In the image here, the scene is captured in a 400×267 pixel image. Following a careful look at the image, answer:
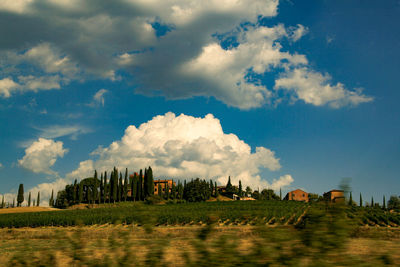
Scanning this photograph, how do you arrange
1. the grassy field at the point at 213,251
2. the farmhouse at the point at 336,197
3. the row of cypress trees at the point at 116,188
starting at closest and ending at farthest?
1. the grassy field at the point at 213,251
2. the farmhouse at the point at 336,197
3. the row of cypress trees at the point at 116,188

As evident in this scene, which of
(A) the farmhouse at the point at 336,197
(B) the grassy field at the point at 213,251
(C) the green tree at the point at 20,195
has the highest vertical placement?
(A) the farmhouse at the point at 336,197

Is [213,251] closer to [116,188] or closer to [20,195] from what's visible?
[116,188]

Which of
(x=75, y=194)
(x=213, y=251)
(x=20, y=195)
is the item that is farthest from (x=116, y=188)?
(x=213, y=251)

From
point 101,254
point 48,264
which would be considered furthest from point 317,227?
point 48,264

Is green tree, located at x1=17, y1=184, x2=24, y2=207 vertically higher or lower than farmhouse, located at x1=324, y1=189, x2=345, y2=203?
lower

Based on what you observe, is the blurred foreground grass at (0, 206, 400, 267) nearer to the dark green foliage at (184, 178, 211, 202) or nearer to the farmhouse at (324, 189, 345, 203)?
the farmhouse at (324, 189, 345, 203)

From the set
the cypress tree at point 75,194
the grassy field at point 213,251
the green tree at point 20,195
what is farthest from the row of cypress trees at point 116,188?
the grassy field at point 213,251

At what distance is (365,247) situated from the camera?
2.29 meters

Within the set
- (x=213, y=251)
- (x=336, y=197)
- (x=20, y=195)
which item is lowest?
(x=20, y=195)

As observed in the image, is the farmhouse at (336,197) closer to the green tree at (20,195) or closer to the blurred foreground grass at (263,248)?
the blurred foreground grass at (263,248)

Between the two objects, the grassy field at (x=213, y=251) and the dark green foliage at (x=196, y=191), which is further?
the dark green foliage at (x=196, y=191)

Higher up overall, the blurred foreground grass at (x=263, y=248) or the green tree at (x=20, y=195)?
the blurred foreground grass at (x=263, y=248)

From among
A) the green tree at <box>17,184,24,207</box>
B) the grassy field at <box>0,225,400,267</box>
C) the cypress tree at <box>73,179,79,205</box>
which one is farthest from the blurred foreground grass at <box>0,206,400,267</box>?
the green tree at <box>17,184,24,207</box>

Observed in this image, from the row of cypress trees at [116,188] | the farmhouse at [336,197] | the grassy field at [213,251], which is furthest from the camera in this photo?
the row of cypress trees at [116,188]
